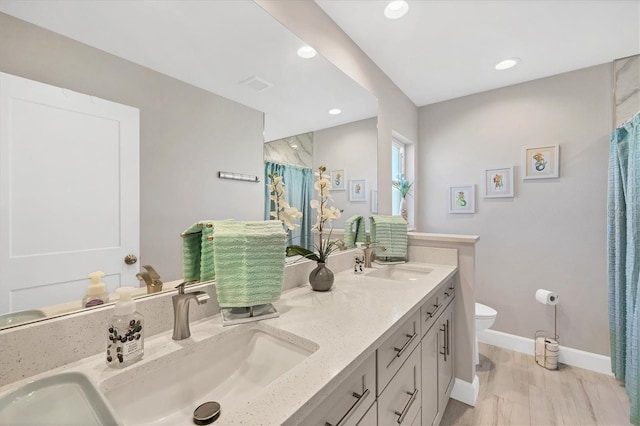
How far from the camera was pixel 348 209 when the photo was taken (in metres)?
1.82

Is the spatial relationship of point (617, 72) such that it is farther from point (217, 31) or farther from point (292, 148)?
point (217, 31)

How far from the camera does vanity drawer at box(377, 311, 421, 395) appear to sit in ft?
→ 2.85

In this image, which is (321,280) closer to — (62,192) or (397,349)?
(397,349)

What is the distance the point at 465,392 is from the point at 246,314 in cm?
176

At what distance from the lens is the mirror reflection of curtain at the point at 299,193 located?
1.32 metres

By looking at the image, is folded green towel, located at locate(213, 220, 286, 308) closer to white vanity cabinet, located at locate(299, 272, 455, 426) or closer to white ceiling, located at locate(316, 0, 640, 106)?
white vanity cabinet, located at locate(299, 272, 455, 426)

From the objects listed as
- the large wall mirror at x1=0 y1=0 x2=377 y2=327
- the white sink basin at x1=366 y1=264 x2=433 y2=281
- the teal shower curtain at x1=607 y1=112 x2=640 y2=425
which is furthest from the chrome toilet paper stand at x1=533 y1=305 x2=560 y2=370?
the large wall mirror at x1=0 y1=0 x2=377 y2=327

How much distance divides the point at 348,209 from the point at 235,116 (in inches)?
38.7

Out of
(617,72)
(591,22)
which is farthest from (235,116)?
(617,72)

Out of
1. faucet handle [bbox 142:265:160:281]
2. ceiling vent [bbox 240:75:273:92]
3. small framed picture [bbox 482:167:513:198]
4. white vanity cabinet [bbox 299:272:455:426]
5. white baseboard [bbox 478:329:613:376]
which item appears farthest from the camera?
small framed picture [bbox 482:167:513:198]

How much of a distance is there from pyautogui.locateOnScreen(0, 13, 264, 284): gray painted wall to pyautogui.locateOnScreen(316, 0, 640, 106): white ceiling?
114 centimetres

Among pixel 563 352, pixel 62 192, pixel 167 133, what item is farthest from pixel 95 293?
pixel 563 352

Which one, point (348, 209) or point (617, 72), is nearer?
point (348, 209)

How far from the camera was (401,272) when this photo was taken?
1.90 metres
